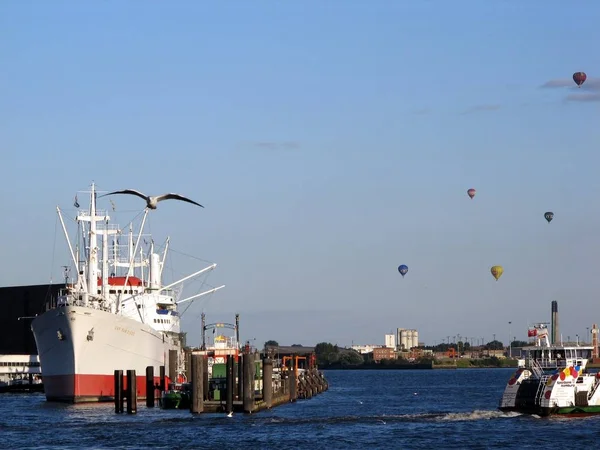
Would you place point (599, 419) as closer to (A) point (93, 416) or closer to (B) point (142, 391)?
(A) point (93, 416)

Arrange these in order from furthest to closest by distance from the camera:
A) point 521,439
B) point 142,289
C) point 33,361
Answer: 1. point 33,361
2. point 142,289
3. point 521,439

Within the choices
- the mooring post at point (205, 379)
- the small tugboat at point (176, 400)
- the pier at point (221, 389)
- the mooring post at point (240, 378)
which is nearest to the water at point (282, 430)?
the small tugboat at point (176, 400)

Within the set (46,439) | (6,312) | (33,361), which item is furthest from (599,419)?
(6,312)

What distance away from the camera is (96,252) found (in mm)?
102125

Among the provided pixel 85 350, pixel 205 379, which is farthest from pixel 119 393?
pixel 85 350

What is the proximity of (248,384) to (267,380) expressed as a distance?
6724mm

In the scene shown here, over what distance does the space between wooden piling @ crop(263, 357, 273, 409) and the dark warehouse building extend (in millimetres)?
76689

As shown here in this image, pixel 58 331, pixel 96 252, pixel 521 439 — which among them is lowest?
pixel 521 439

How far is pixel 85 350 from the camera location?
89000 millimetres

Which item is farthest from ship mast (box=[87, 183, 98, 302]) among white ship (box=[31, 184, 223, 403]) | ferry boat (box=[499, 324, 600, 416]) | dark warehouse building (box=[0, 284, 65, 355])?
dark warehouse building (box=[0, 284, 65, 355])

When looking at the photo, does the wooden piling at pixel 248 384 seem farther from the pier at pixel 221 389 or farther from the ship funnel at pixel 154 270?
the ship funnel at pixel 154 270

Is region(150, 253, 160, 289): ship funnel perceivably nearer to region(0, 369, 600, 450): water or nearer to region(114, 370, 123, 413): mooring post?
region(0, 369, 600, 450): water

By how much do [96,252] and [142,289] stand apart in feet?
23.0

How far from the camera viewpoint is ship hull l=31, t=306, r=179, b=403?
8881cm
